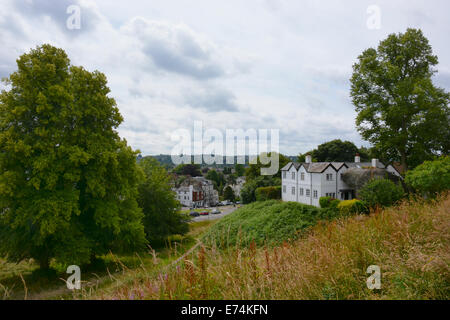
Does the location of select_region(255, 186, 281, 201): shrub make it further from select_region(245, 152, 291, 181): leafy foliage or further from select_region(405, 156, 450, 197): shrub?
select_region(405, 156, 450, 197): shrub

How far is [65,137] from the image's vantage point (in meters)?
11.9

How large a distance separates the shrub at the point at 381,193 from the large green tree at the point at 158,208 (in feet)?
53.2

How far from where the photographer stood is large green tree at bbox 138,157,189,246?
71.9 ft

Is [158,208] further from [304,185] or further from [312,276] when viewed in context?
[312,276]

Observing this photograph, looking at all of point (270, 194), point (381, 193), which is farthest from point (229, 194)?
point (381, 193)

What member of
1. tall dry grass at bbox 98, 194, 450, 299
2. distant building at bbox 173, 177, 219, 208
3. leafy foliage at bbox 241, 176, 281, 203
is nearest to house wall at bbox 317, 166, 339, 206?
leafy foliage at bbox 241, 176, 281, 203

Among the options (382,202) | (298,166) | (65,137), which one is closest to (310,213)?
(382,202)

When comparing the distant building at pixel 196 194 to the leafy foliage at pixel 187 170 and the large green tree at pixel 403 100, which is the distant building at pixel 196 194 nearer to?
the leafy foliage at pixel 187 170

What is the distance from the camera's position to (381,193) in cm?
1748

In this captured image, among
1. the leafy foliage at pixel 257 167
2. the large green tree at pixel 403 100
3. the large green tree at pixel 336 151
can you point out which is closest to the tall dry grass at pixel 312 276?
the large green tree at pixel 403 100

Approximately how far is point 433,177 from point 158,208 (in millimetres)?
20803

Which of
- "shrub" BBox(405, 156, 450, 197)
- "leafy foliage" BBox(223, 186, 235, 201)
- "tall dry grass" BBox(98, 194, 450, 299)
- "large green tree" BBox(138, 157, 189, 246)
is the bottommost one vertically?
"leafy foliage" BBox(223, 186, 235, 201)

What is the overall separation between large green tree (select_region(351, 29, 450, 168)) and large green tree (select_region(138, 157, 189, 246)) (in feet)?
60.7
